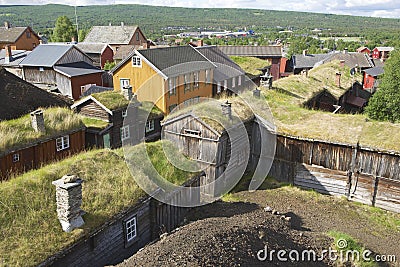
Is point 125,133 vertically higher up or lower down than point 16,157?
lower down

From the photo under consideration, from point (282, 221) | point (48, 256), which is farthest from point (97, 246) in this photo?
point (282, 221)

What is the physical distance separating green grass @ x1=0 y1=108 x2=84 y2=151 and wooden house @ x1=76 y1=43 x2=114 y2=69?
36.1 meters

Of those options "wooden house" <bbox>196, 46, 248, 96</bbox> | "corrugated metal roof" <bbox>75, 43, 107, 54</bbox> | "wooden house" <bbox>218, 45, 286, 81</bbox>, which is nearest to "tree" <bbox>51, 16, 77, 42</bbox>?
"corrugated metal roof" <bbox>75, 43, 107, 54</bbox>

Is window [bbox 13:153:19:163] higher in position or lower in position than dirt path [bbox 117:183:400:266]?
higher

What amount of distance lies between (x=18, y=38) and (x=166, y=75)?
4395 centimetres

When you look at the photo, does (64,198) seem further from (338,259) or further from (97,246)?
(338,259)

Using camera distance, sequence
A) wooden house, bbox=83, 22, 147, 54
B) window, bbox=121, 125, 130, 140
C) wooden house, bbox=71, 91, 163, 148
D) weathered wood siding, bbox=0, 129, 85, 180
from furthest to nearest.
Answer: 1. wooden house, bbox=83, 22, 147, 54
2. window, bbox=121, 125, 130, 140
3. wooden house, bbox=71, 91, 163, 148
4. weathered wood siding, bbox=0, 129, 85, 180

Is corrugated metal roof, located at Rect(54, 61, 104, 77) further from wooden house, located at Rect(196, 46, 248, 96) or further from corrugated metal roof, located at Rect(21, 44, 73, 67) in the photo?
wooden house, located at Rect(196, 46, 248, 96)

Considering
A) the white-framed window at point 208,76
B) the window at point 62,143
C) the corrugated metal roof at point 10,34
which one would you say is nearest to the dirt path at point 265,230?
the window at point 62,143

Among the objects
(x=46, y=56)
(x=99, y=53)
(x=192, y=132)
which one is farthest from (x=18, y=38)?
(x=192, y=132)

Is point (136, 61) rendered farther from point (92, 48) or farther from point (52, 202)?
point (92, 48)

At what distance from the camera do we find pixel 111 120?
2436 centimetres

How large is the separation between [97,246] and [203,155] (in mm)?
8464

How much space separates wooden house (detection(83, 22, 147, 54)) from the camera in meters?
65.1
